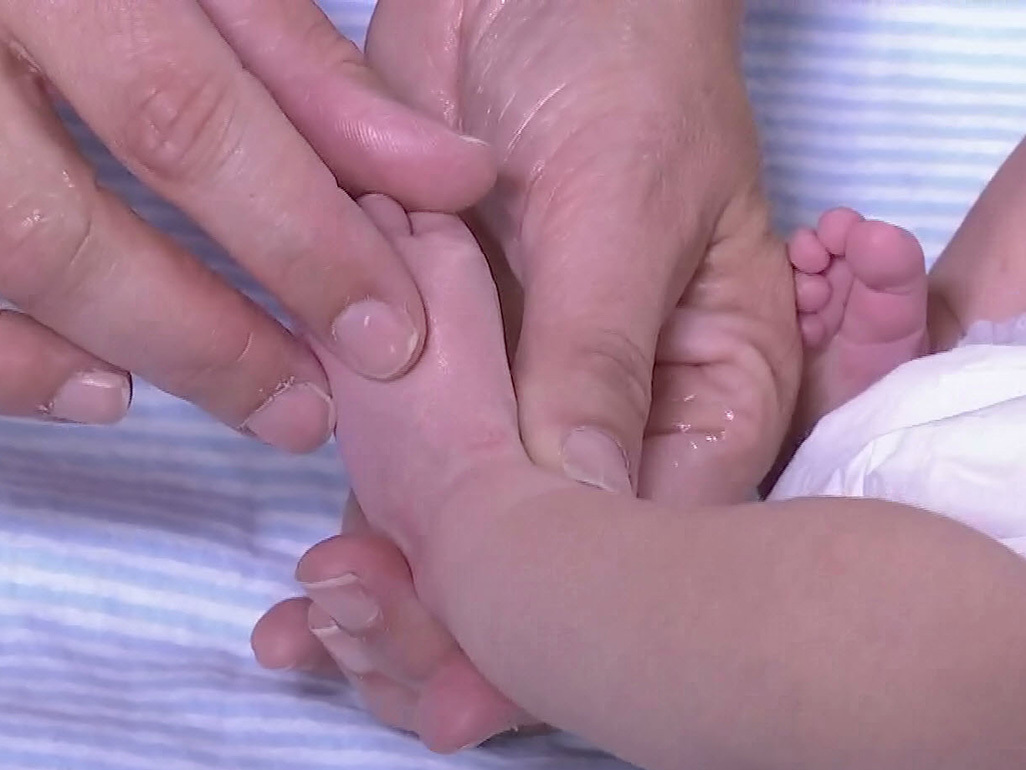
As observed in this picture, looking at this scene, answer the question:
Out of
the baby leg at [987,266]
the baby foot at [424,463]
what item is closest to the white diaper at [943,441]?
the baby leg at [987,266]

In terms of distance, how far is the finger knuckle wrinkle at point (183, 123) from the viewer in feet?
1.58

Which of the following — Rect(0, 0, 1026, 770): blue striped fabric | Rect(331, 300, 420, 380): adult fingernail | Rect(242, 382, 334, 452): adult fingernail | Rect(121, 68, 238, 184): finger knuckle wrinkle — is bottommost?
Rect(0, 0, 1026, 770): blue striped fabric

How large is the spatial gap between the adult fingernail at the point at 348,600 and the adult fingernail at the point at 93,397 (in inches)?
4.7

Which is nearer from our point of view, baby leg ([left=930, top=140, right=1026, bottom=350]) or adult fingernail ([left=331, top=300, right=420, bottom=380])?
adult fingernail ([left=331, top=300, right=420, bottom=380])

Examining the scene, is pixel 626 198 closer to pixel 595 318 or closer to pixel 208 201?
pixel 595 318

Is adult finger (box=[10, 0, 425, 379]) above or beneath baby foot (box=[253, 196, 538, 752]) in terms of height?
above

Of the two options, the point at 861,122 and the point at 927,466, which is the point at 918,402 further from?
Answer: the point at 861,122

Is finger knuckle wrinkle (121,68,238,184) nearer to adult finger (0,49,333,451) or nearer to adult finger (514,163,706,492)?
adult finger (0,49,333,451)

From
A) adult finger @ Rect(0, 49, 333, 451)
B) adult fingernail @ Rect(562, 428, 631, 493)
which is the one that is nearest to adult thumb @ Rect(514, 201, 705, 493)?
adult fingernail @ Rect(562, 428, 631, 493)

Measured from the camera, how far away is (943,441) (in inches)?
19.9

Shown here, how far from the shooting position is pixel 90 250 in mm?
502

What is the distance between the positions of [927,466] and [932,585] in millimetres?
158

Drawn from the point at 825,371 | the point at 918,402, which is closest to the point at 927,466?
the point at 918,402

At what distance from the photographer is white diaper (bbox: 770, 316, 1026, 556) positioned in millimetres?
482
